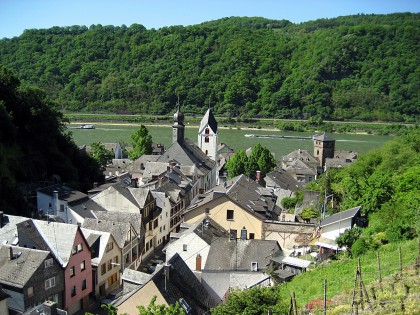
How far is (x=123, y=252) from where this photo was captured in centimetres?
2706

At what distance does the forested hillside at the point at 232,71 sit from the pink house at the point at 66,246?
119m

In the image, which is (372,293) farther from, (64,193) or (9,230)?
(64,193)

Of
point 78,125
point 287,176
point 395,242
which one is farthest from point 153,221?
point 78,125

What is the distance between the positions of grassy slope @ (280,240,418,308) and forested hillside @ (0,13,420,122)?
120 m

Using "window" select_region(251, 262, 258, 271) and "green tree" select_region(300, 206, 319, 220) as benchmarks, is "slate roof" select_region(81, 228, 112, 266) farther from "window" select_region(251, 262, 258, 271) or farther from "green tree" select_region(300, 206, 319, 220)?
"green tree" select_region(300, 206, 319, 220)

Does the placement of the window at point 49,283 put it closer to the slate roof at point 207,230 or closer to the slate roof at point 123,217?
the slate roof at point 207,230

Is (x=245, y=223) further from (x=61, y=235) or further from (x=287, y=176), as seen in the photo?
(x=287, y=176)

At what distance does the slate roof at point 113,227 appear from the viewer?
27.2m

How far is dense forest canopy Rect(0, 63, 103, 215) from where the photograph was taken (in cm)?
3775

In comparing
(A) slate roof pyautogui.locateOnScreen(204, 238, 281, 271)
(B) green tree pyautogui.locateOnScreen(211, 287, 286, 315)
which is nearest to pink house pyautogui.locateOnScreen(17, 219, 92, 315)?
(A) slate roof pyautogui.locateOnScreen(204, 238, 281, 271)

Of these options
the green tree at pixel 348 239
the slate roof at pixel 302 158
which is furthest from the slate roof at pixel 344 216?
the slate roof at pixel 302 158

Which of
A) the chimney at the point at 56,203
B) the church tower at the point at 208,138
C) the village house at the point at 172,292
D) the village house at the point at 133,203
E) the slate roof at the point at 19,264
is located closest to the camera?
the village house at the point at 172,292

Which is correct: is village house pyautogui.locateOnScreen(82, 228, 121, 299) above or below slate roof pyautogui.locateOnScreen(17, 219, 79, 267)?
below

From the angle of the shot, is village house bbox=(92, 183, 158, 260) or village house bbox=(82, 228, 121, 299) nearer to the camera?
village house bbox=(82, 228, 121, 299)
